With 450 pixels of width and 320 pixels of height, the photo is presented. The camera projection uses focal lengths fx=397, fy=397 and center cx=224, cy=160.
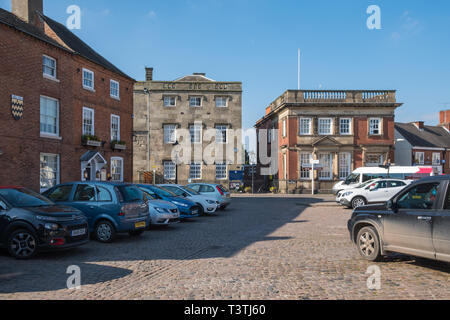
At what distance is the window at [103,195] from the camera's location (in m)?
10.7

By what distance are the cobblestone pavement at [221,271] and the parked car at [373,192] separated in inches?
388

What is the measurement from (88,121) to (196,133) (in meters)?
18.4

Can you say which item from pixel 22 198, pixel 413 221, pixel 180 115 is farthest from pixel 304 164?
pixel 22 198

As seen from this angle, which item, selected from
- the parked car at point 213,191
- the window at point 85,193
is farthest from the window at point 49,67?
the window at point 85,193

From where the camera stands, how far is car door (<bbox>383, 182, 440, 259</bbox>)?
23.0 ft

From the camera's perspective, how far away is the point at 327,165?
38.1 m

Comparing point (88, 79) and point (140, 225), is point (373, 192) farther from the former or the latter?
point (88, 79)

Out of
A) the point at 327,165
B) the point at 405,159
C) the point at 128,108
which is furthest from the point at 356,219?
the point at 405,159

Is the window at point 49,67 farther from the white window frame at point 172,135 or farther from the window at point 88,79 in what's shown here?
the white window frame at point 172,135

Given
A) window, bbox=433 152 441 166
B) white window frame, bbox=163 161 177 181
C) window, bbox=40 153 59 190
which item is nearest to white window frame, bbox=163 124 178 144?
white window frame, bbox=163 161 177 181

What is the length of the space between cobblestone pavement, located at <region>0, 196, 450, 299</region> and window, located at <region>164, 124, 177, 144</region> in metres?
30.4

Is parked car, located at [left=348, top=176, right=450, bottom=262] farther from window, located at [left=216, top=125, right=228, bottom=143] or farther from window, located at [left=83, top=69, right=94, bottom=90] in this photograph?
window, located at [left=216, top=125, right=228, bottom=143]
